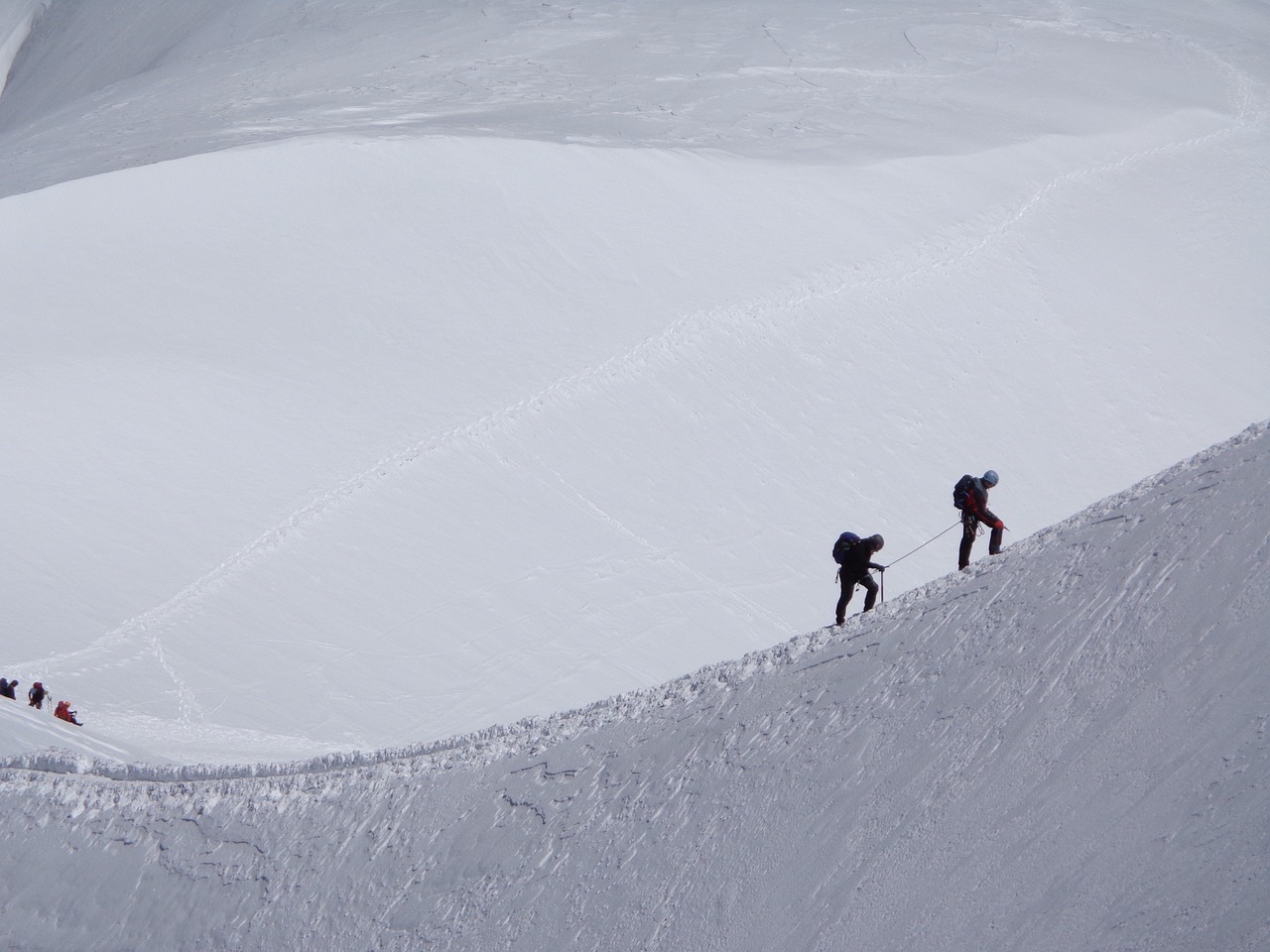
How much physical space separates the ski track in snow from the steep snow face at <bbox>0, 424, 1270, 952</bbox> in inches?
148

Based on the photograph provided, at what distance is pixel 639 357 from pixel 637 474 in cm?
183

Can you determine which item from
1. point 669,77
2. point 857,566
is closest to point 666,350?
point 669,77

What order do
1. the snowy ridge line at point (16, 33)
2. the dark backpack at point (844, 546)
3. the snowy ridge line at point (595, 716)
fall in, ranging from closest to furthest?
the snowy ridge line at point (595, 716), the dark backpack at point (844, 546), the snowy ridge line at point (16, 33)

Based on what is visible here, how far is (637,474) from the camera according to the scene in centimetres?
1362

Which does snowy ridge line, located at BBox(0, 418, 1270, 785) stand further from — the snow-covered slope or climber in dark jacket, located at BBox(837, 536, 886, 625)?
the snow-covered slope

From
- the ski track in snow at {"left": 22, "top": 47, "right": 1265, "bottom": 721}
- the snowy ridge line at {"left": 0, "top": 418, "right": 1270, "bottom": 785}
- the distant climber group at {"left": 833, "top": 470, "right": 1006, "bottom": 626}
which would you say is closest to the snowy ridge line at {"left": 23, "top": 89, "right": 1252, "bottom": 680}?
the ski track in snow at {"left": 22, "top": 47, "right": 1265, "bottom": 721}

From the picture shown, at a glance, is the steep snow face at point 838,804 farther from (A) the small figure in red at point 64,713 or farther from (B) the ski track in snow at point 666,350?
(B) the ski track in snow at point 666,350

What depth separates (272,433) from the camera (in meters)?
13.2

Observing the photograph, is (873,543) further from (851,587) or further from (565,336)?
(565,336)

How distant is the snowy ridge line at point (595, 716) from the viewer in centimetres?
672

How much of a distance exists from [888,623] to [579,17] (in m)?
18.5

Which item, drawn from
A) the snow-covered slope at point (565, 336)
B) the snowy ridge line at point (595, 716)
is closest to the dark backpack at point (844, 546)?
the snowy ridge line at point (595, 716)

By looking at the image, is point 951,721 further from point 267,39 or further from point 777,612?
point 267,39

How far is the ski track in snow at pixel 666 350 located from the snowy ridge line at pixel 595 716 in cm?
281
